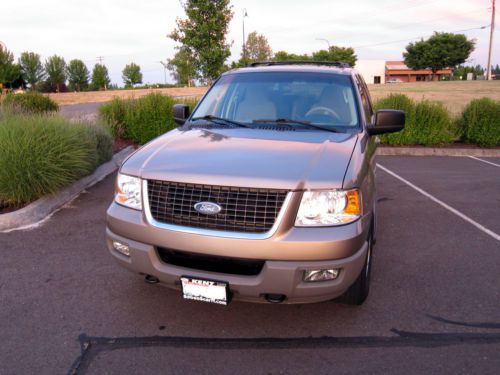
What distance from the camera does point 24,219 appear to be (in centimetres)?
554

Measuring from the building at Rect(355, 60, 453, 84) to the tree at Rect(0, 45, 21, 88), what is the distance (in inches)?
2960

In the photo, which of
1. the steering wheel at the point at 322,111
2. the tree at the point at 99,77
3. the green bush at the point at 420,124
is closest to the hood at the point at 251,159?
the steering wheel at the point at 322,111

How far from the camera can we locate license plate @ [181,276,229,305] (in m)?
2.78

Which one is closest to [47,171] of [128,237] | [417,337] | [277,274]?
[128,237]

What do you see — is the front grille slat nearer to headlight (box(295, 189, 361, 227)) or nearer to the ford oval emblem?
the ford oval emblem

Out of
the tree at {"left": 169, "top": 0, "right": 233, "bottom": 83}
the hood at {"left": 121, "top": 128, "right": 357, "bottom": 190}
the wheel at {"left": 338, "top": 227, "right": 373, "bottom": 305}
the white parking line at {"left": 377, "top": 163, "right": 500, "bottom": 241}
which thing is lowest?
the white parking line at {"left": 377, "top": 163, "right": 500, "bottom": 241}

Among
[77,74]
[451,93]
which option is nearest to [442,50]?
[451,93]

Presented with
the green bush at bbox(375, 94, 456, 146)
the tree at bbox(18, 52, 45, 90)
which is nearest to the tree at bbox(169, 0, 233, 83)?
the green bush at bbox(375, 94, 456, 146)

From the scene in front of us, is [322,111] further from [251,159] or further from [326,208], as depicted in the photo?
[326,208]

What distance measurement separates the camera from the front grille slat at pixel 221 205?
274 centimetres

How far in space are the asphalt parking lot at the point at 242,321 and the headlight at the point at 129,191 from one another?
3.01 ft

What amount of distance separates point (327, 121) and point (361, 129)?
0.33m

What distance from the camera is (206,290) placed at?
2.83 metres

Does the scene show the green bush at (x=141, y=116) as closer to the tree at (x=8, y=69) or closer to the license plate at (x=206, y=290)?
the license plate at (x=206, y=290)
